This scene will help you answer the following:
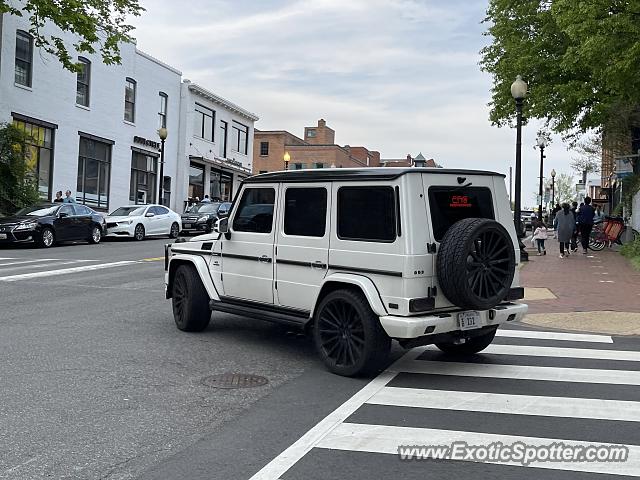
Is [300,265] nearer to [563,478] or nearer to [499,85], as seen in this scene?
[563,478]

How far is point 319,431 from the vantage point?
4.99 m

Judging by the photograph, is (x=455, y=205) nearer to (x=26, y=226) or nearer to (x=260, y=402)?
(x=260, y=402)

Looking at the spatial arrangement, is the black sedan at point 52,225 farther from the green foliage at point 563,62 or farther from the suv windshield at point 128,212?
the green foliage at point 563,62

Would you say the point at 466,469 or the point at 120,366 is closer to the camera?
the point at 466,469

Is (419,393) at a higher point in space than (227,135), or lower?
lower

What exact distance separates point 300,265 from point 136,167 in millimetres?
30725

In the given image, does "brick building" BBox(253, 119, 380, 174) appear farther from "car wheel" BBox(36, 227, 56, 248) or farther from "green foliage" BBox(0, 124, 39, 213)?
"car wheel" BBox(36, 227, 56, 248)

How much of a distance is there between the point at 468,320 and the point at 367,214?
1.42 meters

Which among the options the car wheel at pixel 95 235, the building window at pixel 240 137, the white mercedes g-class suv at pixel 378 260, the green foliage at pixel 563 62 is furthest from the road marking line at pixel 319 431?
the building window at pixel 240 137

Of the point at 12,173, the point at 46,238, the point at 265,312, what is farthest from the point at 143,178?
the point at 265,312

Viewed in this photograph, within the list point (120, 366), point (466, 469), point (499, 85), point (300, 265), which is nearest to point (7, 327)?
point (120, 366)

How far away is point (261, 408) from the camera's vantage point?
18.3 ft

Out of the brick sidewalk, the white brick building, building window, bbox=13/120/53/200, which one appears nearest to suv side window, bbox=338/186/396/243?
the brick sidewalk

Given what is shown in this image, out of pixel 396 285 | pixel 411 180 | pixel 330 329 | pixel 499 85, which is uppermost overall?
pixel 499 85
